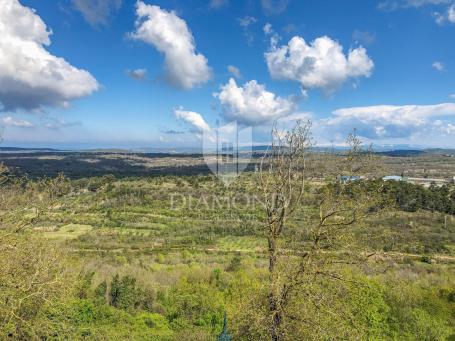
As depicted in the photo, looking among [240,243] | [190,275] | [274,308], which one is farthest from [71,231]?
[274,308]

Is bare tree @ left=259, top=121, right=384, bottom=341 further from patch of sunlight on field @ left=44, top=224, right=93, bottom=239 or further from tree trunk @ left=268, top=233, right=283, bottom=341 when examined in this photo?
patch of sunlight on field @ left=44, top=224, right=93, bottom=239

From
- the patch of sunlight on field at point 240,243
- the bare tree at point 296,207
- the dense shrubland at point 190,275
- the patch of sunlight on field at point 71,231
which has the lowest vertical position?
the patch of sunlight on field at point 240,243

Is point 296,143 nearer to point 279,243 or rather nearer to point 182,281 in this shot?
point 279,243

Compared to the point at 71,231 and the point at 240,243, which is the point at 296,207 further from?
the point at 71,231

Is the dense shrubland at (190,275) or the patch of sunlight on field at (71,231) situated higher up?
the dense shrubland at (190,275)

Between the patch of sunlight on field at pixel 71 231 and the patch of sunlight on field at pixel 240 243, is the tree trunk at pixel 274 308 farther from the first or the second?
the patch of sunlight on field at pixel 71 231

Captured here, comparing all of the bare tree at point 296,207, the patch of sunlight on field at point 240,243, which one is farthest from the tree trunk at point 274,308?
the patch of sunlight on field at point 240,243
